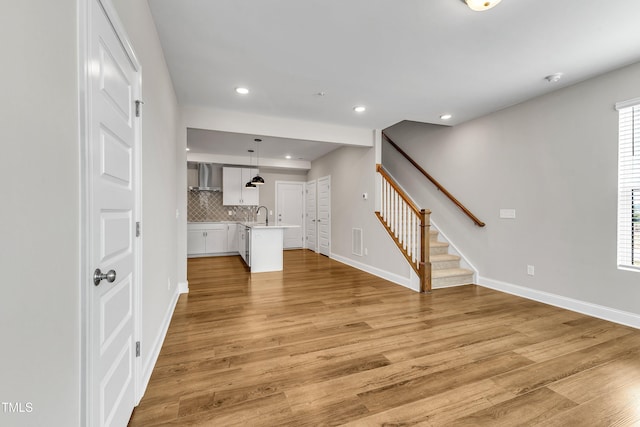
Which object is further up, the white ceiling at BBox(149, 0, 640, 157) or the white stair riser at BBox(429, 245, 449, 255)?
the white ceiling at BBox(149, 0, 640, 157)

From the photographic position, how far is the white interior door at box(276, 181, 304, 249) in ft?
A: 27.7

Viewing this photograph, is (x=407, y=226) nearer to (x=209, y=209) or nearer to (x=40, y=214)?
(x=40, y=214)

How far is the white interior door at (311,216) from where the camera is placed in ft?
26.2

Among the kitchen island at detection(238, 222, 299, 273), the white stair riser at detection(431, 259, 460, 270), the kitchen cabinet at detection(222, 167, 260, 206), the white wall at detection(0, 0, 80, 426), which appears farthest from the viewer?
the kitchen cabinet at detection(222, 167, 260, 206)

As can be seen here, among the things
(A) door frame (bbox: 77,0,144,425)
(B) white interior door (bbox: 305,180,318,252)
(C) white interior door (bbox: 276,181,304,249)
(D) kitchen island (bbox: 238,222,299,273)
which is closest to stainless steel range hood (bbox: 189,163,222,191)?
(C) white interior door (bbox: 276,181,304,249)

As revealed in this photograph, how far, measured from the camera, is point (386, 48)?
2.56 meters

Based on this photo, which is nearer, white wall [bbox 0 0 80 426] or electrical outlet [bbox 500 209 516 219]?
white wall [bbox 0 0 80 426]

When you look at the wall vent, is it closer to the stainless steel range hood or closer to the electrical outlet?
the electrical outlet

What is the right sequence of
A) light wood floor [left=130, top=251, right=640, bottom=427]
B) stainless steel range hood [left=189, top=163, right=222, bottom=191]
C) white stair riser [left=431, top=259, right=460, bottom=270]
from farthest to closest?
stainless steel range hood [left=189, top=163, right=222, bottom=191] < white stair riser [left=431, top=259, right=460, bottom=270] < light wood floor [left=130, top=251, right=640, bottom=427]

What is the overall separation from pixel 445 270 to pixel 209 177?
611 cm

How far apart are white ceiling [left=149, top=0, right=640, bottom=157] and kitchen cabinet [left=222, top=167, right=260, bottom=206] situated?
379 centimetres

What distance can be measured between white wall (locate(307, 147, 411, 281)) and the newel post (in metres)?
0.29

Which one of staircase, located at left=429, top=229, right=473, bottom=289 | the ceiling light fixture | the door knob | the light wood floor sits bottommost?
the light wood floor

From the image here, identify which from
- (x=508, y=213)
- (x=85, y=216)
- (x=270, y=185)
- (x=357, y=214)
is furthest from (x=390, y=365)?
(x=270, y=185)
